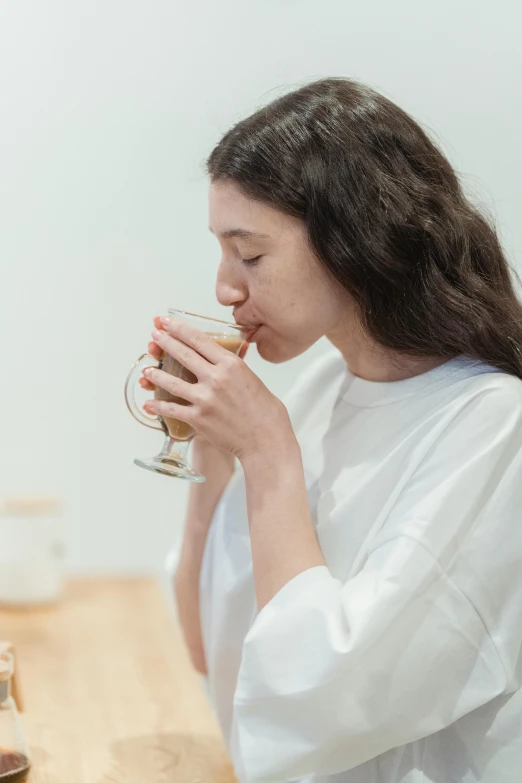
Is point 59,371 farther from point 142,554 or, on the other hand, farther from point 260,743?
point 260,743

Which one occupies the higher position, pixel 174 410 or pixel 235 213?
pixel 235 213

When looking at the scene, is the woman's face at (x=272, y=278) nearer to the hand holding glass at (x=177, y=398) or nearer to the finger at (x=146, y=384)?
the hand holding glass at (x=177, y=398)

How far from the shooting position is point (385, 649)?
999 millimetres

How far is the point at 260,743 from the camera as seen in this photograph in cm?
104

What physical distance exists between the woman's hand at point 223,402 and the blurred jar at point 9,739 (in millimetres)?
375

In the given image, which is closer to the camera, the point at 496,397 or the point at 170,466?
the point at 496,397

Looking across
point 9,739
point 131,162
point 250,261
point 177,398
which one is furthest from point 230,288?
point 131,162

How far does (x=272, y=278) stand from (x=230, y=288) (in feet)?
0.24

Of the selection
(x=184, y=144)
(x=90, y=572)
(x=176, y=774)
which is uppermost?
(x=184, y=144)

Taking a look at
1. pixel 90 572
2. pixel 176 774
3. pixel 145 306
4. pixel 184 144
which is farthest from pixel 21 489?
pixel 176 774

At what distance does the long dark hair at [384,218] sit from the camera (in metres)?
1.19

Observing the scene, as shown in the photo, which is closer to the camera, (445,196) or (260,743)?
(260,743)

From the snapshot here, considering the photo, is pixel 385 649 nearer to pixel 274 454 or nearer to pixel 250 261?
pixel 274 454

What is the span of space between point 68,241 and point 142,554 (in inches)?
33.7
